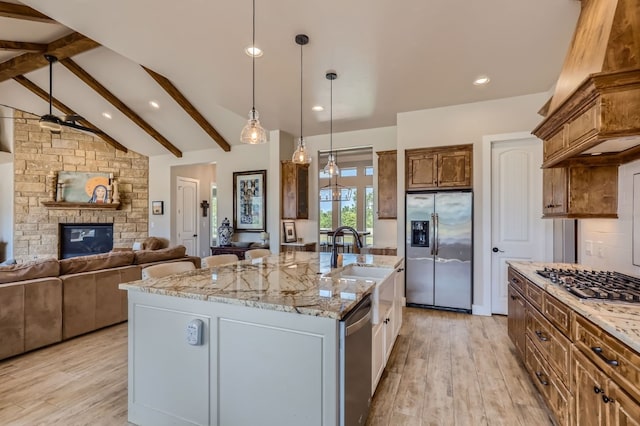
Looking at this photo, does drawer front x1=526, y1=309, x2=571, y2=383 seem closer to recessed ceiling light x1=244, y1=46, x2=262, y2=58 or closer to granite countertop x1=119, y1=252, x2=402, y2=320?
granite countertop x1=119, y1=252, x2=402, y2=320

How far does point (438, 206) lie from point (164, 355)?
12.5ft

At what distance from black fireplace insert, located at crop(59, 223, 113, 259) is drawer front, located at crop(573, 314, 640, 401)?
9537 millimetres

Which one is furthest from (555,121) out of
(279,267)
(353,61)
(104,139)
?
(104,139)

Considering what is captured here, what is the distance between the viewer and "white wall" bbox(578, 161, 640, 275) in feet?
7.54

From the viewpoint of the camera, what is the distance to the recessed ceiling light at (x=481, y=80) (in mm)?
3639

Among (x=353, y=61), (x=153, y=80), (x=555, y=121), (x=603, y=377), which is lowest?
(x=603, y=377)

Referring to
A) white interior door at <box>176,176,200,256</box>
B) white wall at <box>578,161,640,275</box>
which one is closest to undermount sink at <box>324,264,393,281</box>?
white wall at <box>578,161,640,275</box>

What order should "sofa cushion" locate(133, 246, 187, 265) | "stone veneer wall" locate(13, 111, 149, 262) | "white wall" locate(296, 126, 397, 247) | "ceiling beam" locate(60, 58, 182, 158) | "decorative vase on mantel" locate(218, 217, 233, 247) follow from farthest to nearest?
"stone veneer wall" locate(13, 111, 149, 262)
"decorative vase on mantel" locate(218, 217, 233, 247)
"white wall" locate(296, 126, 397, 247)
"ceiling beam" locate(60, 58, 182, 158)
"sofa cushion" locate(133, 246, 187, 265)

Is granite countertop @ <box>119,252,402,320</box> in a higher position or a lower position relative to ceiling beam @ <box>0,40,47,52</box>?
lower

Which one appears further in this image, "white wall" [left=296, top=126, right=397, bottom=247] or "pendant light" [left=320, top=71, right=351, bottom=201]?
"white wall" [left=296, top=126, right=397, bottom=247]

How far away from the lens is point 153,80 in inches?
→ 216

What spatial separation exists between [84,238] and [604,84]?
10.1 metres

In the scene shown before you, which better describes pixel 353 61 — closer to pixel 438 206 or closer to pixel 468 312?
pixel 438 206

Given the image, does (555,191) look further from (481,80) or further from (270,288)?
(270,288)
